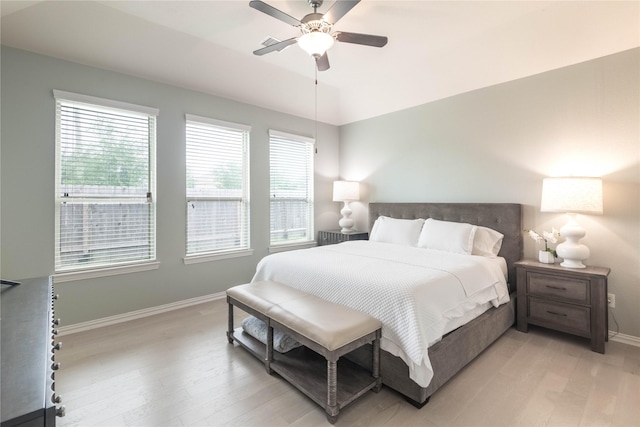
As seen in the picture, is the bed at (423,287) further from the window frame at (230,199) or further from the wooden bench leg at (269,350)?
the window frame at (230,199)

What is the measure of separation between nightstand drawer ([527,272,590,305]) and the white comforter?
285 mm

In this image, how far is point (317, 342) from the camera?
5.82 feet

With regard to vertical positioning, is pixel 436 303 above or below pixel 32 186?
below

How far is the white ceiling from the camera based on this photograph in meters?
2.53

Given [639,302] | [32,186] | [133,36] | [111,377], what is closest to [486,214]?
[639,302]

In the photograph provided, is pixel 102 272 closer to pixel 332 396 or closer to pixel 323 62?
pixel 332 396

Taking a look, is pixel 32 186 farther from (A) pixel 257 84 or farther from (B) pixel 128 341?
(A) pixel 257 84

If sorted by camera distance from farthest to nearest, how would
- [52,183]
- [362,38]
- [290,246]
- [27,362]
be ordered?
[290,246]
[52,183]
[362,38]
[27,362]

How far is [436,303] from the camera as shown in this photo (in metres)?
2.05

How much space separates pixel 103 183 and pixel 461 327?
11.9 feet

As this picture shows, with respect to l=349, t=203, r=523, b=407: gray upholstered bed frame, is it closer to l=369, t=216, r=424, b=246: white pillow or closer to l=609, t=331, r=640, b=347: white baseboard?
l=369, t=216, r=424, b=246: white pillow

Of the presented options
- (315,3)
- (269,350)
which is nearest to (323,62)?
(315,3)

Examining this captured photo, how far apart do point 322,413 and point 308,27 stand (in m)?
2.64

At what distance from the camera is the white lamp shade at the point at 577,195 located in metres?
2.59
